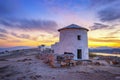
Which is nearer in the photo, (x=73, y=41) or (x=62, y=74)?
(x=62, y=74)

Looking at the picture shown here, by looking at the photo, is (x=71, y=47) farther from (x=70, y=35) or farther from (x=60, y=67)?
(x=60, y=67)

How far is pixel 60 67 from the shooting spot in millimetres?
15266

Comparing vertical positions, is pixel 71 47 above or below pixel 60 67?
above

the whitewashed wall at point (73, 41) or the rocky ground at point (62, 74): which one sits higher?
the whitewashed wall at point (73, 41)

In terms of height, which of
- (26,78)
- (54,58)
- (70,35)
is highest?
(70,35)

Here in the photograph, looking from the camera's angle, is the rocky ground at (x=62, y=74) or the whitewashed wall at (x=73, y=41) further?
the whitewashed wall at (x=73, y=41)

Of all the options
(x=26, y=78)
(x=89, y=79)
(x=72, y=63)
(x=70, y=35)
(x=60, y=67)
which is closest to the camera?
(x=89, y=79)

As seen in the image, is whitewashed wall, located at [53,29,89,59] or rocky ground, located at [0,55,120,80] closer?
rocky ground, located at [0,55,120,80]

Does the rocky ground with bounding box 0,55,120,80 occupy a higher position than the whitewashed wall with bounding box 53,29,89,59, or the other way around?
the whitewashed wall with bounding box 53,29,89,59

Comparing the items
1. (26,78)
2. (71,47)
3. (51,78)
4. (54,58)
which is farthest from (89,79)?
(71,47)

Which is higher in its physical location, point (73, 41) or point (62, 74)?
point (73, 41)

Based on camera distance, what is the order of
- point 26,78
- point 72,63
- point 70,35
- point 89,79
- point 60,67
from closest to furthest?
point 89,79
point 26,78
point 60,67
point 72,63
point 70,35

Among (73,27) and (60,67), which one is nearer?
(60,67)

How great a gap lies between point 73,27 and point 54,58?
6.67 meters
